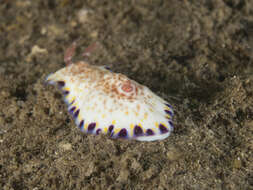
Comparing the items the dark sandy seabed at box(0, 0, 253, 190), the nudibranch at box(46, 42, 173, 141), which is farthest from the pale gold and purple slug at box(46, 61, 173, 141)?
the dark sandy seabed at box(0, 0, 253, 190)

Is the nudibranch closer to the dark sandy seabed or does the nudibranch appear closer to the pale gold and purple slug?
the pale gold and purple slug

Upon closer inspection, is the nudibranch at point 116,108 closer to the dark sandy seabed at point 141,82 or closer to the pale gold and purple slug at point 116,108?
the pale gold and purple slug at point 116,108

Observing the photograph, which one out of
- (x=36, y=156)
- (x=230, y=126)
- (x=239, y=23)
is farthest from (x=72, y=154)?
(x=239, y=23)

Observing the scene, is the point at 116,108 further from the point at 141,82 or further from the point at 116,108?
the point at 141,82

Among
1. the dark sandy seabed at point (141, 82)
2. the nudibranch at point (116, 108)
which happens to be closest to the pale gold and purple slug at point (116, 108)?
the nudibranch at point (116, 108)
